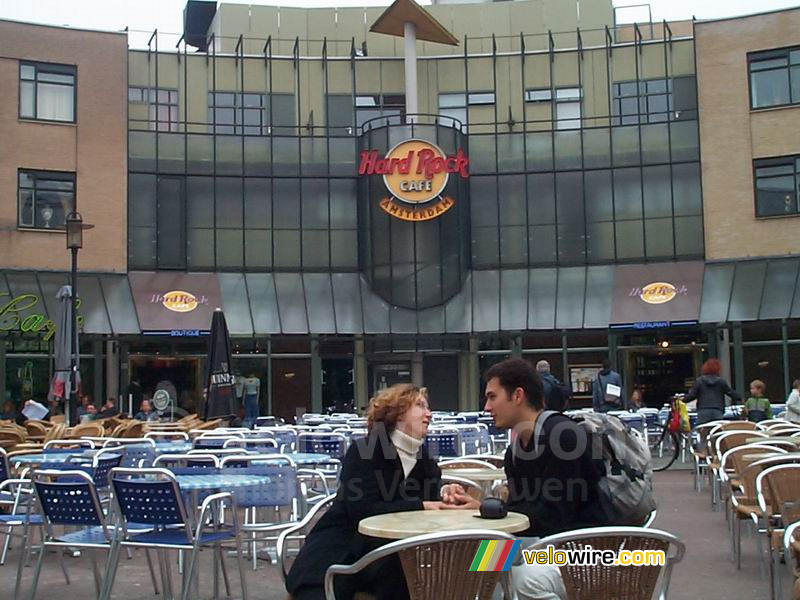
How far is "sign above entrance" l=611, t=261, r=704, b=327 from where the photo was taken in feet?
100.0

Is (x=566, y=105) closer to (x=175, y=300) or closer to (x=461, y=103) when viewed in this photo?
(x=461, y=103)

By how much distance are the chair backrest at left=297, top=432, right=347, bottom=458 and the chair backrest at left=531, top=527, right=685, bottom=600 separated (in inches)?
323

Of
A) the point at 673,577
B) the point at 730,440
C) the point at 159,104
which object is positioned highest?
the point at 159,104

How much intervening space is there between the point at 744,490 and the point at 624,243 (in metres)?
24.4

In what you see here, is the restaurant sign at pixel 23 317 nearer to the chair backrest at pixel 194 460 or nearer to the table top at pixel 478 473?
the chair backrest at pixel 194 460

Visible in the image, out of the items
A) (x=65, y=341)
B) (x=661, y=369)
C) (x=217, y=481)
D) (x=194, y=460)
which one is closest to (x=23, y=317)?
(x=65, y=341)

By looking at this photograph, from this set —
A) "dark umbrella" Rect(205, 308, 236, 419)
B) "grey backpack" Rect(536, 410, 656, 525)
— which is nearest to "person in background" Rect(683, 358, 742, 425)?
"dark umbrella" Rect(205, 308, 236, 419)

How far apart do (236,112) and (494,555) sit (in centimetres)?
3028

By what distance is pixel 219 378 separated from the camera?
58.0 feet

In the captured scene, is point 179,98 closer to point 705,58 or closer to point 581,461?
point 705,58

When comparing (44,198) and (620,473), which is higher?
(44,198)

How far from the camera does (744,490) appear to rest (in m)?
8.04

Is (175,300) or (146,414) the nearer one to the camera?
(146,414)

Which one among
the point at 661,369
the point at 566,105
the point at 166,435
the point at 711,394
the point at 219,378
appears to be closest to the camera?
the point at 166,435
